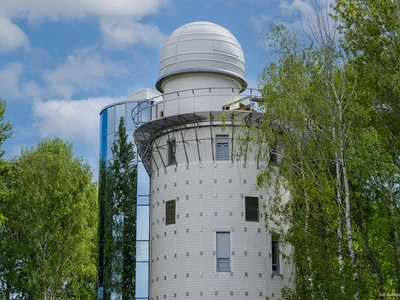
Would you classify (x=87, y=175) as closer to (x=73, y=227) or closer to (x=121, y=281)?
(x=73, y=227)

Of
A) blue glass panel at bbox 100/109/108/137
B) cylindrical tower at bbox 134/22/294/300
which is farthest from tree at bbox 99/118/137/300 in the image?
cylindrical tower at bbox 134/22/294/300

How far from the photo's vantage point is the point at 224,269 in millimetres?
34344

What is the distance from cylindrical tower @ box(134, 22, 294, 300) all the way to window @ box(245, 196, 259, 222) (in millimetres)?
50

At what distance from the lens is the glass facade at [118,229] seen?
4256cm

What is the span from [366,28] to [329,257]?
10.3 meters

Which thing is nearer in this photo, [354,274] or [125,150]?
[354,274]

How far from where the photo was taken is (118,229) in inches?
1721

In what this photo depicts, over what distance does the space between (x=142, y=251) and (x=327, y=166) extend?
50.1 ft

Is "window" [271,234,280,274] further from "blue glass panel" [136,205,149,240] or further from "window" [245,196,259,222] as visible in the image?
"blue glass panel" [136,205,149,240]

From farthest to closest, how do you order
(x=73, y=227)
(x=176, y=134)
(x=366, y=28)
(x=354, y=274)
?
1. (x=73, y=227)
2. (x=176, y=134)
3. (x=366, y=28)
4. (x=354, y=274)

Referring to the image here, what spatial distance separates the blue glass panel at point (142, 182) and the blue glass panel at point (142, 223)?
1025 mm

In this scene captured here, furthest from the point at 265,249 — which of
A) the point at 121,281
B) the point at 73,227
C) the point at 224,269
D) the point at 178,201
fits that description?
the point at 73,227

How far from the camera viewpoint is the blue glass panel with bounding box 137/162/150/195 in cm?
4372

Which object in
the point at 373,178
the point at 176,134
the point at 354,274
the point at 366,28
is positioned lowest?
the point at 354,274
